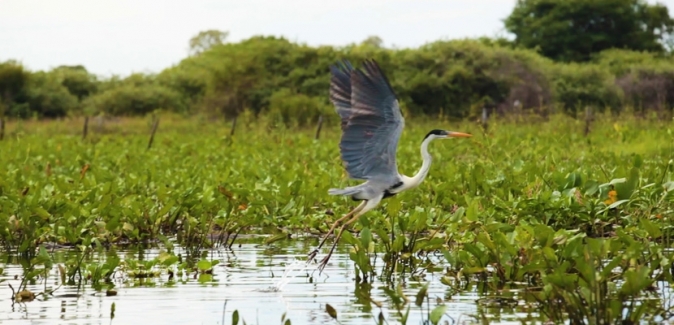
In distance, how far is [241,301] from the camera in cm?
595

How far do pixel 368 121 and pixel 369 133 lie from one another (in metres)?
0.10

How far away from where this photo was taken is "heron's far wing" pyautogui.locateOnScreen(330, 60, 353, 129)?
7.31 m

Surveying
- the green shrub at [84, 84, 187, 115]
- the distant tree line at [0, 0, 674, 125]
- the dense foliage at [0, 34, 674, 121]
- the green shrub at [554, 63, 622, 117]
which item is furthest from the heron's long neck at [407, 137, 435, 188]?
the green shrub at [84, 84, 187, 115]

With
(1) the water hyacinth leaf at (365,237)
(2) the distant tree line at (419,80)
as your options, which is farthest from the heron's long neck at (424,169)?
(2) the distant tree line at (419,80)

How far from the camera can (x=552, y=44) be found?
135 ft

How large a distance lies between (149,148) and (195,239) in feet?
32.7

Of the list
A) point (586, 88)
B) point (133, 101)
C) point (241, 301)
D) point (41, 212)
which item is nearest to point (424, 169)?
point (241, 301)

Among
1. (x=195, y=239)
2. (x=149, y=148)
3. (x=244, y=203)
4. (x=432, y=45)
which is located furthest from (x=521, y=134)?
(x=432, y=45)

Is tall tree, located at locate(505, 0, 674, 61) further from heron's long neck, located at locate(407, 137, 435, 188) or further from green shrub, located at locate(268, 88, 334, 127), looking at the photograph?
heron's long neck, located at locate(407, 137, 435, 188)

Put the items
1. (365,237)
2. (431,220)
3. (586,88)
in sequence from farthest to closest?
1. (586,88)
2. (431,220)
3. (365,237)

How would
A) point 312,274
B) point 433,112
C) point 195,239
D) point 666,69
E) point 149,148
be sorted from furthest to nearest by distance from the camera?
point 666,69 → point 433,112 → point 149,148 → point 195,239 → point 312,274

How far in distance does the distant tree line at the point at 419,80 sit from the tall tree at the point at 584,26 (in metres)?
0.07

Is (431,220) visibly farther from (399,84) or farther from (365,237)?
(399,84)

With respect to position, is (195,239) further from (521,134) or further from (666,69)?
(666,69)
